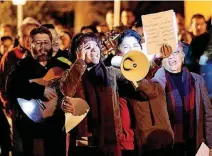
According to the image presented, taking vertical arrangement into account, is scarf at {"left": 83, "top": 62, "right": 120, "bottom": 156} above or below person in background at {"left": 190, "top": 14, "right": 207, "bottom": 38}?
below

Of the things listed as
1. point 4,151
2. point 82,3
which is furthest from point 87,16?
point 4,151

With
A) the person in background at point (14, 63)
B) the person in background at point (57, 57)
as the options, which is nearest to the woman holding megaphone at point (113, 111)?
the person in background at point (57, 57)

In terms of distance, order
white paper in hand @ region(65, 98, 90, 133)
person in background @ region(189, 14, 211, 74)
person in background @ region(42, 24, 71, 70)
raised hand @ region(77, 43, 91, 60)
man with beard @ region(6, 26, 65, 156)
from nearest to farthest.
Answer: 1. white paper in hand @ region(65, 98, 90, 133)
2. raised hand @ region(77, 43, 91, 60)
3. man with beard @ region(6, 26, 65, 156)
4. person in background @ region(42, 24, 71, 70)
5. person in background @ region(189, 14, 211, 74)

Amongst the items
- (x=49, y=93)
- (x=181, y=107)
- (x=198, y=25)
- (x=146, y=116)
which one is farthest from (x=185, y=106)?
(x=198, y=25)

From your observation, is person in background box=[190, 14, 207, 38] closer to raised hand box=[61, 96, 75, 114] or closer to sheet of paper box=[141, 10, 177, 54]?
sheet of paper box=[141, 10, 177, 54]

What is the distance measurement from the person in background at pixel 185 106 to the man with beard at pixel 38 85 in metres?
1.12

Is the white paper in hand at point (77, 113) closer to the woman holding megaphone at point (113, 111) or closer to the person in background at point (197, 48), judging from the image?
the woman holding megaphone at point (113, 111)

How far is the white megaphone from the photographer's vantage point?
6.23m

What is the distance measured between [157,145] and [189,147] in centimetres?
40

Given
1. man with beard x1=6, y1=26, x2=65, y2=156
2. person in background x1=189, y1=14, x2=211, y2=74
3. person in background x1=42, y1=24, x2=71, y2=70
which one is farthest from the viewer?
person in background x1=189, y1=14, x2=211, y2=74

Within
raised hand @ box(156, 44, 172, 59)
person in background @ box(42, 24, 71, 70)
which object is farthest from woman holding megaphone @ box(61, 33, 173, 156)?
person in background @ box(42, 24, 71, 70)

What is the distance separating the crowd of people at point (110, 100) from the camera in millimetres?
6324

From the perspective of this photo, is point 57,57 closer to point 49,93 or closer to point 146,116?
point 49,93

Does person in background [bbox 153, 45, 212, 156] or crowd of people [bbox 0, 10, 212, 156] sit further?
person in background [bbox 153, 45, 212, 156]
